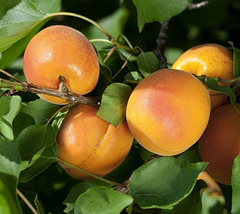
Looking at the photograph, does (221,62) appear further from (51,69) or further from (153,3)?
(51,69)

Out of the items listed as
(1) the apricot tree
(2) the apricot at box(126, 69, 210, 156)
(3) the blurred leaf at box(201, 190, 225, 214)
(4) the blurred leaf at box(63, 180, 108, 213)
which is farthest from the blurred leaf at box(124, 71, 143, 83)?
(3) the blurred leaf at box(201, 190, 225, 214)

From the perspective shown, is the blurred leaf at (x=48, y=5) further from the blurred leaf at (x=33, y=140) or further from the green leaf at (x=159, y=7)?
the blurred leaf at (x=33, y=140)

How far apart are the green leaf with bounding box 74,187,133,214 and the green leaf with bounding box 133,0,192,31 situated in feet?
1.26

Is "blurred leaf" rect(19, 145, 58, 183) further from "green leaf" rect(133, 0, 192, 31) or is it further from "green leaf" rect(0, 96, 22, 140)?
"green leaf" rect(133, 0, 192, 31)

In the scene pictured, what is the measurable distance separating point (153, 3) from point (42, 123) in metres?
0.33

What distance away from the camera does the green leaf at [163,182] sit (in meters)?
0.73

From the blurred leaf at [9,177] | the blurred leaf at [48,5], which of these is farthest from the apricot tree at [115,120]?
the blurred leaf at [48,5]

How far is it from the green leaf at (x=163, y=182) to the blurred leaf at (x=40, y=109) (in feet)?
0.80

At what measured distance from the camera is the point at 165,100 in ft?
2.58

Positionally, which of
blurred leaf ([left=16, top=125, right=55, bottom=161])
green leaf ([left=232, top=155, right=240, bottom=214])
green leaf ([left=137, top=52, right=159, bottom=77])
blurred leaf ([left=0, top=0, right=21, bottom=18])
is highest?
blurred leaf ([left=0, top=0, right=21, bottom=18])

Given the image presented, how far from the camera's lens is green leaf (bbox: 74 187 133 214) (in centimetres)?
70

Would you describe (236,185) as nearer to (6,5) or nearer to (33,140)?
(33,140)

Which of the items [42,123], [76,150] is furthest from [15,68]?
[76,150]

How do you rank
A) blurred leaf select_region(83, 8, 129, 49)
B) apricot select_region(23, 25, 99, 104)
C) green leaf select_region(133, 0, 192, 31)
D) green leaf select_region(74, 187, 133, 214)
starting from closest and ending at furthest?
1. green leaf select_region(74, 187, 133, 214)
2. apricot select_region(23, 25, 99, 104)
3. green leaf select_region(133, 0, 192, 31)
4. blurred leaf select_region(83, 8, 129, 49)
